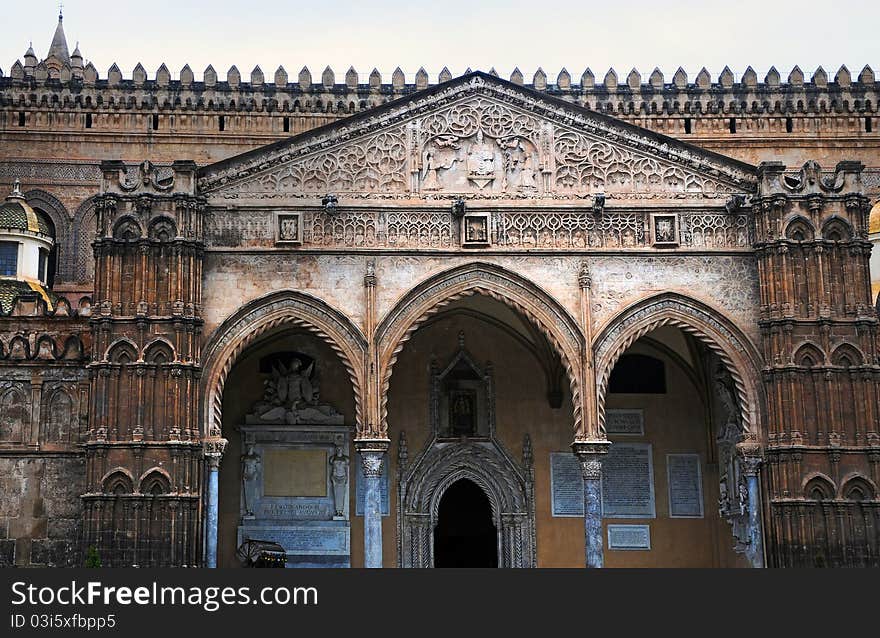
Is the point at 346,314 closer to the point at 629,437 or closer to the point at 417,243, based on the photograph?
the point at 417,243

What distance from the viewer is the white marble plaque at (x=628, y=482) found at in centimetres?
2884

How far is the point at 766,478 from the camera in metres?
25.2

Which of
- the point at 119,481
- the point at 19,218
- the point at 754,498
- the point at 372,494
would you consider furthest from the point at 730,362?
the point at 19,218

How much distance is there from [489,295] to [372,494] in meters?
4.38

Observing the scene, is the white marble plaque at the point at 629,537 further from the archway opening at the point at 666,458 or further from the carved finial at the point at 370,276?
the carved finial at the point at 370,276

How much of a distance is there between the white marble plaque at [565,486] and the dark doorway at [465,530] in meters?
1.68

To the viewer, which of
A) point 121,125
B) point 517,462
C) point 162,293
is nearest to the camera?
point 162,293

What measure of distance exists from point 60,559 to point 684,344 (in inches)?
535

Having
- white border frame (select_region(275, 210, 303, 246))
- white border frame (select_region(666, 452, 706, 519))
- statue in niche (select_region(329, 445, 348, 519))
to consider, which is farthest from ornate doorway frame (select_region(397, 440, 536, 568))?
white border frame (select_region(275, 210, 303, 246))

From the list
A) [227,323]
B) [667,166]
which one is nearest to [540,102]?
[667,166]

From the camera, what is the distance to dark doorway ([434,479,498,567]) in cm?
2955

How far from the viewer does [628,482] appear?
95.0 ft

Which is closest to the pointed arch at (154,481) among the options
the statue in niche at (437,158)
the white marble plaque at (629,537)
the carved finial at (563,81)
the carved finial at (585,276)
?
the statue in niche at (437,158)

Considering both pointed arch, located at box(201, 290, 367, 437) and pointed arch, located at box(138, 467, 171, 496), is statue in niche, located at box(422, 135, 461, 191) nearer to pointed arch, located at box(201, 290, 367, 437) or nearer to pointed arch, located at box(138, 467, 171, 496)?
pointed arch, located at box(201, 290, 367, 437)
